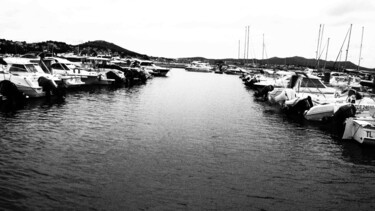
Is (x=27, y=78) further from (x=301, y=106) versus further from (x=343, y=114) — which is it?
(x=343, y=114)

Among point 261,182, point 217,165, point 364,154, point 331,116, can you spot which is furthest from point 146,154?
point 331,116

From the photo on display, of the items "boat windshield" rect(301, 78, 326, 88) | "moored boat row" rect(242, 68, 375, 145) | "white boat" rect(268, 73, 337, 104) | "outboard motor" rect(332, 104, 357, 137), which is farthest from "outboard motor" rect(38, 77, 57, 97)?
"outboard motor" rect(332, 104, 357, 137)

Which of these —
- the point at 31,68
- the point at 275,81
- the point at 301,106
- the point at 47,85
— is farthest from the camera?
the point at 275,81

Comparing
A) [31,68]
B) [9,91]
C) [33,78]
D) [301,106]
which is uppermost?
[31,68]

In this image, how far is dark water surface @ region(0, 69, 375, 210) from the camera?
361 inches

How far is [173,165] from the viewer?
12.0 metres

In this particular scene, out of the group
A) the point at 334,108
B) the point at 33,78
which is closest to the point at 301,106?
the point at 334,108

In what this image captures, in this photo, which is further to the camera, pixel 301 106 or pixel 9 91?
pixel 301 106

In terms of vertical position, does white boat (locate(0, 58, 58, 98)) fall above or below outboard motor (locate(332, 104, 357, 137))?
above

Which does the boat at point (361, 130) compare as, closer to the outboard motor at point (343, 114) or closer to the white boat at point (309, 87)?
the outboard motor at point (343, 114)

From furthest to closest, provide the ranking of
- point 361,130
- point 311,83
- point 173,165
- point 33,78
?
1. point 311,83
2. point 33,78
3. point 361,130
4. point 173,165

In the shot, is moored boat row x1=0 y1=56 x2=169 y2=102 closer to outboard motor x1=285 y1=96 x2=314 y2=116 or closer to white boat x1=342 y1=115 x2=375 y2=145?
outboard motor x1=285 y1=96 x2=314 y2=116

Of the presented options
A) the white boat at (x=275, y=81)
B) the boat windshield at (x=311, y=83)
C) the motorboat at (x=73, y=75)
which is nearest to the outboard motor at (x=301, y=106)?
the boat windshield at (x=311, y=83)

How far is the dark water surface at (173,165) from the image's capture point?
A: 9164 mm
